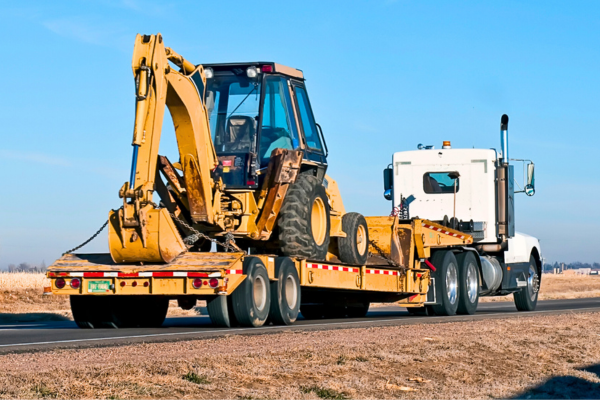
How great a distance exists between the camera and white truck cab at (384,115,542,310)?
21.5m

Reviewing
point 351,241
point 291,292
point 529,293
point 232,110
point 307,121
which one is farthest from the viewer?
point 529,293

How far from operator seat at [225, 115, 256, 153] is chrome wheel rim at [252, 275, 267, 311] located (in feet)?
7.17

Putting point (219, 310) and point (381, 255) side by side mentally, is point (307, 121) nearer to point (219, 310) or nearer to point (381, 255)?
point (219, 310)

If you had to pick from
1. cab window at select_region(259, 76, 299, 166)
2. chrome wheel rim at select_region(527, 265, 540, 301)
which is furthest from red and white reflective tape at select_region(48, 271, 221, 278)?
chrome wheel rim at select_region(527, 265, 540, 301)

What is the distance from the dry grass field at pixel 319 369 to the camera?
7375mm

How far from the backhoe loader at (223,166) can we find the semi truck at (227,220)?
0.06 ft

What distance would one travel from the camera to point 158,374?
7840 millimetres

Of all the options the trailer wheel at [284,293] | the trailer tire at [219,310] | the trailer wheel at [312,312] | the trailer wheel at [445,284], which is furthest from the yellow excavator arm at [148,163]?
the trailer wheel at [445,284]

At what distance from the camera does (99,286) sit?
549 inches

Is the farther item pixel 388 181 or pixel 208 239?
pixel 388 181

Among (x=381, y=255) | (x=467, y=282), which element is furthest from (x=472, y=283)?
(x=381, y=255)

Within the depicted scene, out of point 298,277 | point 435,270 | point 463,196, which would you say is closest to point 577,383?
point 298,277

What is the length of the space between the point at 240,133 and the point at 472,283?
826 cm

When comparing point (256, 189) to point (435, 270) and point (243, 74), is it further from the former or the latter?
point (435, 270)
